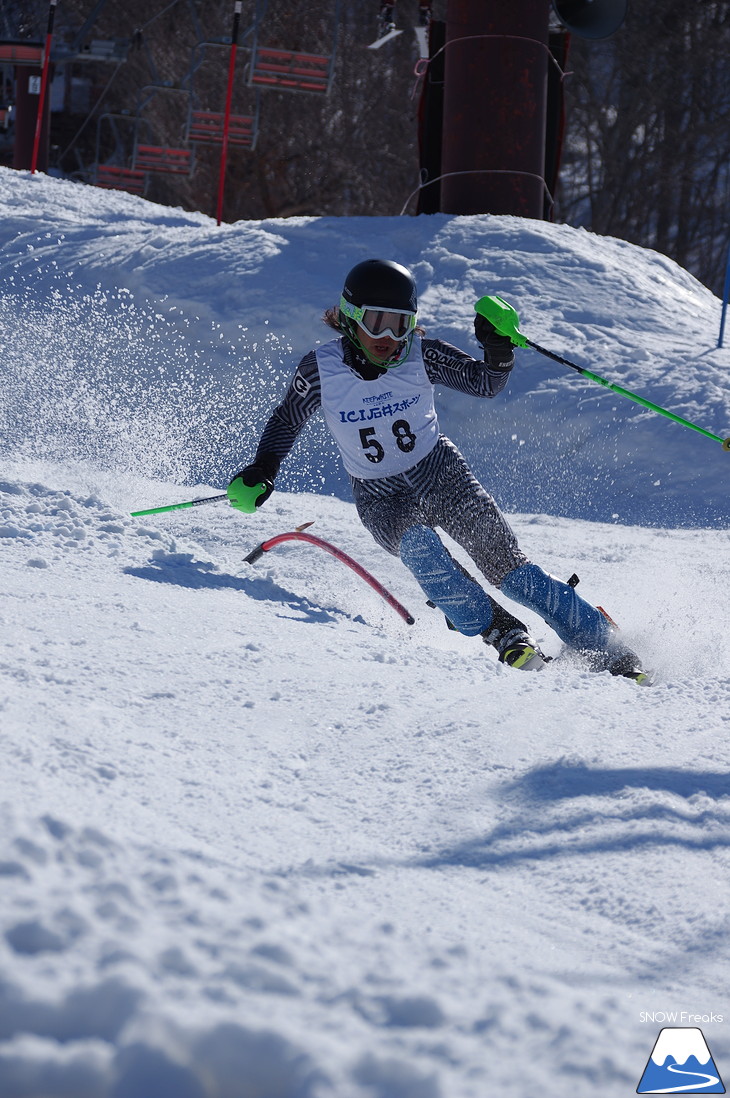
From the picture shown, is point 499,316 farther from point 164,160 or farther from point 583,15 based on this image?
point 164,160

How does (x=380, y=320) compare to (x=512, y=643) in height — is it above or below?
above

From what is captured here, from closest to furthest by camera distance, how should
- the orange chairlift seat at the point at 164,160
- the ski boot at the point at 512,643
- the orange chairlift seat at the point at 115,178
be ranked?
the ski boot at the point at 512,643, the orange chairlift seat at the point at 164,160, the orange chairlift seat at the point at 115,178

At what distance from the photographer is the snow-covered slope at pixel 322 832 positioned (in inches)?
55.0

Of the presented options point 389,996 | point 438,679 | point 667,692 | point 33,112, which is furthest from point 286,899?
point 33,112

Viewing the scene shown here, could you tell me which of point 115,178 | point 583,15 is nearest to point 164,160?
point 115,178

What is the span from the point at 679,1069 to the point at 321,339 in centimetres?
711

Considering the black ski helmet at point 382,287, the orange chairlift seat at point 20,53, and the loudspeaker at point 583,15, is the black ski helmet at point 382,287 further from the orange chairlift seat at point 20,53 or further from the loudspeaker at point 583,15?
the orange chairlift seat at point 20,53

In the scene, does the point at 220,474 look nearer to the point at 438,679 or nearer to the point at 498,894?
the point at 438,679

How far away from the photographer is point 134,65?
25.2 meters

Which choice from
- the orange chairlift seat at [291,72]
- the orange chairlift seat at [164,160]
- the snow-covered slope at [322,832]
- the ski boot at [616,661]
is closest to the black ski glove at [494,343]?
the snow-covered slope at [322,832]

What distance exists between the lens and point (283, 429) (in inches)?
180

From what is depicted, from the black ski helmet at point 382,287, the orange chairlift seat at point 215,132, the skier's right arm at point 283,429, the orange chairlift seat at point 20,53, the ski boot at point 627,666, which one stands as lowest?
the ski boot at point 627,666

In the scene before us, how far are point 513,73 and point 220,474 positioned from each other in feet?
15.5

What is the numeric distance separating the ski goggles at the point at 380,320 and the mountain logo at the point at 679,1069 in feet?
9.99
